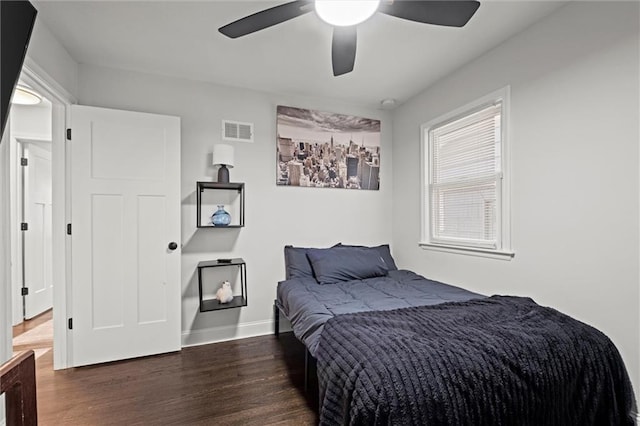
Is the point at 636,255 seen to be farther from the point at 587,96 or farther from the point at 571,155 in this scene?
the point at 587,96

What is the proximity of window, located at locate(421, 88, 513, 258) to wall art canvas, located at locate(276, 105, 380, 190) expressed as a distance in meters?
0.66

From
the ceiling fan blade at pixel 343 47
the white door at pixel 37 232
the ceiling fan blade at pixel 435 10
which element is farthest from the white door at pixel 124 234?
the ceiling fan blade at pixel 435 10

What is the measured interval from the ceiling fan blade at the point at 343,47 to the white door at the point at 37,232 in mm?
3954

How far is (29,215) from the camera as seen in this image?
3713 millimetres

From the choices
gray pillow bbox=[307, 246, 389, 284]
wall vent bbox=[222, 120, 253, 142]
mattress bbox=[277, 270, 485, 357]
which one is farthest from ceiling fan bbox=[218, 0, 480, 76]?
gray pillow bbox=[307, 246, 389, 284]

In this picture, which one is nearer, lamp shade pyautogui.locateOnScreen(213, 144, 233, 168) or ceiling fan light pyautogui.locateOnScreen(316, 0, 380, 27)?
ceiling fan light pyautogui.locateOnScreen(316, 0, 380, 27)

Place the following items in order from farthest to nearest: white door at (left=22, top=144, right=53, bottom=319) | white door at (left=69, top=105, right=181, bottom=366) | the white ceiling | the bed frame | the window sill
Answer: white door at (left=22, top=144, right=53, bottom=319) → white door at (left=69, top=105, right=181, bottom=366) → the window sill → the bed frame → the white ceiling

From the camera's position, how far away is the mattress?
204 cm

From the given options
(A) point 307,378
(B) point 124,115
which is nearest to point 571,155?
(A) point 307,378

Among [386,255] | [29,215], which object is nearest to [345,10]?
[386,255]

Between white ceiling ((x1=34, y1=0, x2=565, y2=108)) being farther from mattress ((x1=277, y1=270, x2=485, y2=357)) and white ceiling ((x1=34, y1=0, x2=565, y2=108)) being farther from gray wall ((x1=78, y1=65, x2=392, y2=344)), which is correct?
mattress ((x1=277, y1=270, x2=485, y2=357))

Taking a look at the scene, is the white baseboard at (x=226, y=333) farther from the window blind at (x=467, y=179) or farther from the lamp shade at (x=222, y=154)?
the window blind at (x=467, y=179)

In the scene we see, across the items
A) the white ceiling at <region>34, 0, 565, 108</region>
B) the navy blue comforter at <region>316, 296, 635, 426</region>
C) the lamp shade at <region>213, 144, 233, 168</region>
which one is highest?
the white ceiling at <region>34, 0, 565, 108</region>

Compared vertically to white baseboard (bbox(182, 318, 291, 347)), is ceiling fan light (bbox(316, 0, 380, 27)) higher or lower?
higher
